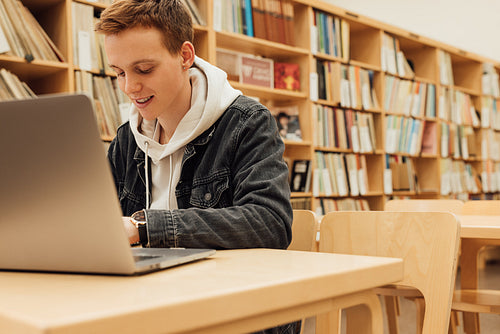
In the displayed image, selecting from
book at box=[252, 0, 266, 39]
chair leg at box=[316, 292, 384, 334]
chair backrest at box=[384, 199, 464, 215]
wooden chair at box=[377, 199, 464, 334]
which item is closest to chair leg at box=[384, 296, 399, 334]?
Answer: wooden chair at box=[377, 199, 464, 334]

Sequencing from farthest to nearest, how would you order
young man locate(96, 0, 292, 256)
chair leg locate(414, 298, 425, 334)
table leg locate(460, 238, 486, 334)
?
table leg locate(460, 238, 486, 334) < chair leg locate(414, 298, 425, 334) < young man locate(96, 0, 292, 256)

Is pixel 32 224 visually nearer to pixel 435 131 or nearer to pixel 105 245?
pixel 105 245

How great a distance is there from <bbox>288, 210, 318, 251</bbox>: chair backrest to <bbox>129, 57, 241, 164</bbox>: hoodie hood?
358mm

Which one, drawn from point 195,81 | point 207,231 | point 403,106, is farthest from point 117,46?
point 403,106

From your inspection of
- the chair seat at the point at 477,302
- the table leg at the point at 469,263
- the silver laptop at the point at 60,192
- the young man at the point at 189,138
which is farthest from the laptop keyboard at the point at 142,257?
the table leg at the point at 469,263

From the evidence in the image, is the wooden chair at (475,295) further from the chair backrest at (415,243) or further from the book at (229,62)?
the book at (229,62)

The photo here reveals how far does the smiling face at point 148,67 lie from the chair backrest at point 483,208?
187 cm

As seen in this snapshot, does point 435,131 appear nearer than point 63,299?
No

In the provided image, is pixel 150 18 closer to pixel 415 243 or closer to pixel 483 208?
pixel 415 243

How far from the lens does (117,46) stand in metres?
1.08

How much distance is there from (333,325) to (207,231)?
0.38 meters

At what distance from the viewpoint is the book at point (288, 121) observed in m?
3.80

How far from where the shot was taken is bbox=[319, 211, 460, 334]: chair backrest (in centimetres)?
111

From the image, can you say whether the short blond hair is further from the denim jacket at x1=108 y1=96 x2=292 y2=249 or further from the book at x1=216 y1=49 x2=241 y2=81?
the book at x1=216 y1=49 x2=241 y2=81
